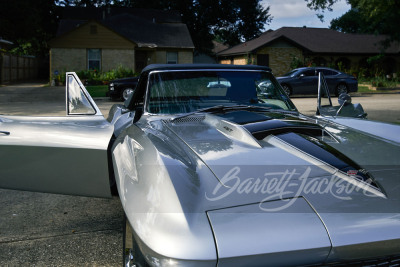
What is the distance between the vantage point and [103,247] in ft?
10.2

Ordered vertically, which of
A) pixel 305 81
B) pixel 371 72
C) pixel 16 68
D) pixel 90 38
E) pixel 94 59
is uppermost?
pixel 90 38

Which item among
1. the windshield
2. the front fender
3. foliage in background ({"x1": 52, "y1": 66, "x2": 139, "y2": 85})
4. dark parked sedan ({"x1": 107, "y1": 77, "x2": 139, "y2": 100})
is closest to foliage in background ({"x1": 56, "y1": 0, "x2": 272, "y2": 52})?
foliage in background ({"x1": 52, "y1": 66, "x2": 139, "y2": 85})

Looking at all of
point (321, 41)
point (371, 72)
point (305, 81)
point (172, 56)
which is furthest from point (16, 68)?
point (371, 72)

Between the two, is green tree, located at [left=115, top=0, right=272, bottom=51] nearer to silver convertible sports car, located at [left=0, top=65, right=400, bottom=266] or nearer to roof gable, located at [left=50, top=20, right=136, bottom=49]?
roof gable, located at [left=50, top=20, right=136, bottom=49]

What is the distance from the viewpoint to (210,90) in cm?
366

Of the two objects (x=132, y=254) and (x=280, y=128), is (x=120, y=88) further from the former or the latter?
(x=132, y=254)

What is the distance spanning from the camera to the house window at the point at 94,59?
2896cm

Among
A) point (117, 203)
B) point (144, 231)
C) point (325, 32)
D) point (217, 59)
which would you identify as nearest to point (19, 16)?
point (217, 59)

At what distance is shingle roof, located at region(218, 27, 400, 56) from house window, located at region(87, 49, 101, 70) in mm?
11449

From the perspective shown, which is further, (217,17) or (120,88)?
(217,17)

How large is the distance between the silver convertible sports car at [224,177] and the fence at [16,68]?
2508 centimetres

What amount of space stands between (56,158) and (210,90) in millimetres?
1507

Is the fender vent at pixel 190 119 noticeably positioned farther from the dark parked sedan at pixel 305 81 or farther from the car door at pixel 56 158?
the dark parked sedan at pixel 305 81

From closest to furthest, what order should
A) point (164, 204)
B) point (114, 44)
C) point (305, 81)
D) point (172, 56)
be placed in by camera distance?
point (164, 204) → point (305, 81) → point (114, 44) → point (172, 56)
